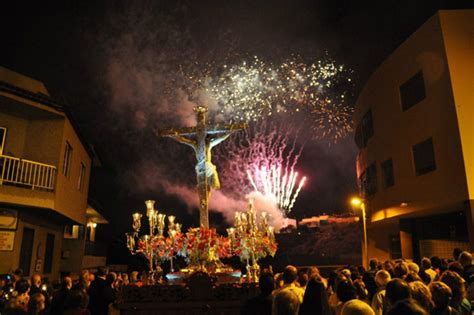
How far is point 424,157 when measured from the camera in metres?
15.6

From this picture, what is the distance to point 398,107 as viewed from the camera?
57.6 ft

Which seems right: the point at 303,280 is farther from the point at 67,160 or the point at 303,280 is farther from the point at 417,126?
the point at 67,160

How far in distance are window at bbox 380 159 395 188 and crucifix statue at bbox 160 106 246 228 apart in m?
8.63

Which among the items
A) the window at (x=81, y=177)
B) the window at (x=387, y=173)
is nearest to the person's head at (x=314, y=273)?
the window at (x=387, y=173)

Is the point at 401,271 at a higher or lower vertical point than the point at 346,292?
higher

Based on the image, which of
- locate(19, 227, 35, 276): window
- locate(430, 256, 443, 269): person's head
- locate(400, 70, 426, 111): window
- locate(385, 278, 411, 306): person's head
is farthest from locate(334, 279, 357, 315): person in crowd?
locate(19, 227, 35, 276): window

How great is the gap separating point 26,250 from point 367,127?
17067 mm

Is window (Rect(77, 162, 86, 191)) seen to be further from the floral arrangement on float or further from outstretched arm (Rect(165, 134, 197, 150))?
the floral arrangement on float

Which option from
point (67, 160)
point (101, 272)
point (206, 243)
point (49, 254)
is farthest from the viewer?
point (49, 254)

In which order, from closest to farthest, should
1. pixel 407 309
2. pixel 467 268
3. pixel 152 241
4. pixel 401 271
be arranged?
pixel 407 309, pixel 401 271, pixel 467 268, pixel 152 241

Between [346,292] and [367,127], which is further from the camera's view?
[367,127]

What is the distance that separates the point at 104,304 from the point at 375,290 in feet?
16.5

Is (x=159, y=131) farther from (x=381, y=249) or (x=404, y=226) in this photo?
(x=381, y=249)

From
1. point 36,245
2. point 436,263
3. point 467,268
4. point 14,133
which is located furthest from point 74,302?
point 36,245
